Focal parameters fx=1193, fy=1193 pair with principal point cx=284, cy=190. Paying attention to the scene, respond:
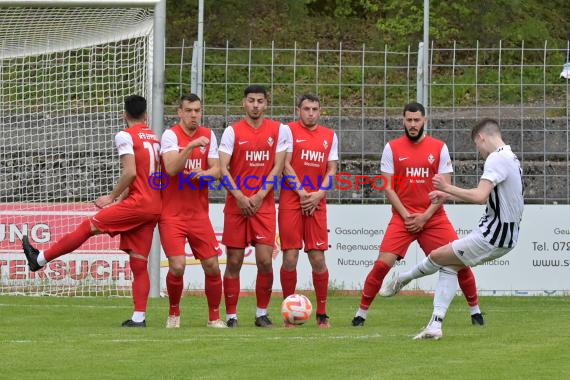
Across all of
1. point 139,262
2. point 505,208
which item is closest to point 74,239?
point 139,262

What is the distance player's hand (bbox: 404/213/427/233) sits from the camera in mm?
11516

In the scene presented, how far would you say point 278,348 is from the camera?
29.4 feet

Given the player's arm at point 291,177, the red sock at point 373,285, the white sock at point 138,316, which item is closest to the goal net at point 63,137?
the player's arm at point 291,177

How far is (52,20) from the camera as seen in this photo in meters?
14.6

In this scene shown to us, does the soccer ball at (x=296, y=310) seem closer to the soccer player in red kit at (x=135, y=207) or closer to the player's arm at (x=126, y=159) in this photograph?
the soccer player in red kit at (x=135, y=207)

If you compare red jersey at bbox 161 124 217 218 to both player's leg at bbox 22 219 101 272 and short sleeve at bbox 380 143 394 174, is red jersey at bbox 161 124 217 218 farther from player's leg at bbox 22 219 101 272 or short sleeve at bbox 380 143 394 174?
short sleeve at bbox 380 143 394 174

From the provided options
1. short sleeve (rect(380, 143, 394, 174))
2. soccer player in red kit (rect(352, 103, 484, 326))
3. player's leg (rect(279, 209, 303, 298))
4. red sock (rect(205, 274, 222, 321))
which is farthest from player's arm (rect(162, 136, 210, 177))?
soccer player in red kit (rect(352, 103, 484, 326))

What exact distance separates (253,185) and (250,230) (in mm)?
430

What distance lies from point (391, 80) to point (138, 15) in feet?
13.9

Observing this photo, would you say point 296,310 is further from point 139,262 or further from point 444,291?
point 444,291

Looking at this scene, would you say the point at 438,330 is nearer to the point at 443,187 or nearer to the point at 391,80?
the point at 443,187

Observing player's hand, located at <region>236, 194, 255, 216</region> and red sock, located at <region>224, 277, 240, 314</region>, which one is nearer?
player's hand, located at <region>236, 194, 255, 216</region>

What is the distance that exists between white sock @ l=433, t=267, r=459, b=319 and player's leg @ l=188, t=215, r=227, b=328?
2311mm

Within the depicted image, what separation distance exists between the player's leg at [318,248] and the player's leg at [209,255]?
0.92 m
